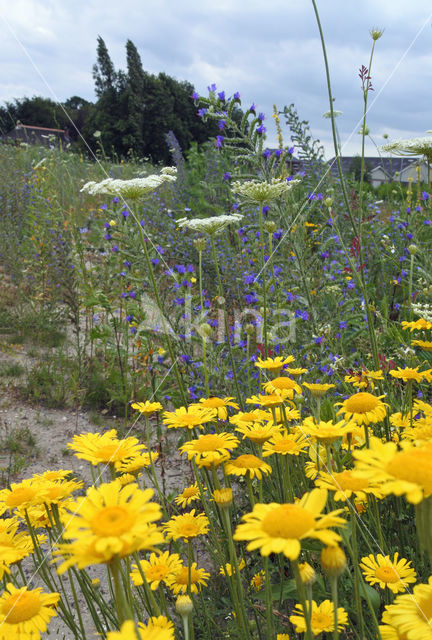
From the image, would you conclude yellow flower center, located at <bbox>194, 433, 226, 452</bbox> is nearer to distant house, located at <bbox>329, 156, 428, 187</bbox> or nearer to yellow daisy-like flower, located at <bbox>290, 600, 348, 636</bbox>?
yellow daisy-like flower, located at <bbox>290, 600, 348, 636</bbox>

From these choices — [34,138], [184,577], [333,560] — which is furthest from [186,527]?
[34,138]

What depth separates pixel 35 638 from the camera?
0.84 m

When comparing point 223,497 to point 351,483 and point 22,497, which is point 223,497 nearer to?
point 351,483

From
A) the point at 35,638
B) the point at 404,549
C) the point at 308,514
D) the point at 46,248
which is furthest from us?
the point at 46,248

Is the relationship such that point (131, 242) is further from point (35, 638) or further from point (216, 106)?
point (35, 638)

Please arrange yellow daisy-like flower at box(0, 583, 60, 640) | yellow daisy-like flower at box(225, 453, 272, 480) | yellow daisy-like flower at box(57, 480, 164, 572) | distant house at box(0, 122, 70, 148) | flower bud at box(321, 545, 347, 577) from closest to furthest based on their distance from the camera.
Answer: yellow daisy-like flower at box(57, 480, 164, 572), flower bud at box(321, 545, 347, 577), yellow daisy-like flower at box(0, 583, 60, 640), yellow daisy-like flower at box(225, 453, 272, 480), distant house at box(0, 122, 70, 148)

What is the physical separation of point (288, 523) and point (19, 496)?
2.32ft

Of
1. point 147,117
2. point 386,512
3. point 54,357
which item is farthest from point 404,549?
point 147,117

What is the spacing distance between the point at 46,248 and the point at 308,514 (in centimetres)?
414

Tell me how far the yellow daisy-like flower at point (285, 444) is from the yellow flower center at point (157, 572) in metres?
0.42

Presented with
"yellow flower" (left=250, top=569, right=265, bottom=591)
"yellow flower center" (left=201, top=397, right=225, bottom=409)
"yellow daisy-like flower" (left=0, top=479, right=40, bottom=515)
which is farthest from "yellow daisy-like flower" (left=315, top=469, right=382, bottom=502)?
"yellow flower" (left=250, top=569, right=265, bottom=591)

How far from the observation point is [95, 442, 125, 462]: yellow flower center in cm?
100

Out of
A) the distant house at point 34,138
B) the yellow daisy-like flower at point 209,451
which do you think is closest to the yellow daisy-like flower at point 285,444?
the yellow daisy-like flower at point 209,451

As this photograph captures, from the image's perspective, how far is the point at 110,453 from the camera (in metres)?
1.02
